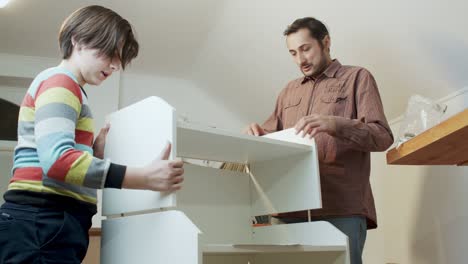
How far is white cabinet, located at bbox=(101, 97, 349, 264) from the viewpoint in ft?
3.20

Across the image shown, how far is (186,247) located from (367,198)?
67cm

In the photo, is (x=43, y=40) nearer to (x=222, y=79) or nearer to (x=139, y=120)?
(x=222, y=79)

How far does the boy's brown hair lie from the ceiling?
44.1 inches

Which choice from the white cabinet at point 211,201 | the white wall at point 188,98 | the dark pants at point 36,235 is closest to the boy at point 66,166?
the dark pants at point 36,235

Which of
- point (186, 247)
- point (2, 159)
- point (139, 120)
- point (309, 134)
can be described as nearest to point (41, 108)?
point (139, 120)

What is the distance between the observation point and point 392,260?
2184 millimetres

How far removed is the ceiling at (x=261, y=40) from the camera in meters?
1.74

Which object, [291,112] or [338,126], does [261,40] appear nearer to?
[291,112]

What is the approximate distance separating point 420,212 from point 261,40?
3.75 feet

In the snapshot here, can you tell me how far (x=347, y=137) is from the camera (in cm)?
128

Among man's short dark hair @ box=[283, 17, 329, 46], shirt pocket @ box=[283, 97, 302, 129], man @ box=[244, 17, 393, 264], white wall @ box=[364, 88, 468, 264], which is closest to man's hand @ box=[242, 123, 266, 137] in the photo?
man @ box=[244, 17, 393, 264]

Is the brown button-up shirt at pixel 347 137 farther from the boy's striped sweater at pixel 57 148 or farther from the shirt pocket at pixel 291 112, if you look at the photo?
the boy's striped sweater at pixel 57 148

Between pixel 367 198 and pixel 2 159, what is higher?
pixel 2 159

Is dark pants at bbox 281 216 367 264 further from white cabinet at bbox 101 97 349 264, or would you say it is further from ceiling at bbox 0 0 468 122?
ceiling at bbox 0 0 468 122
